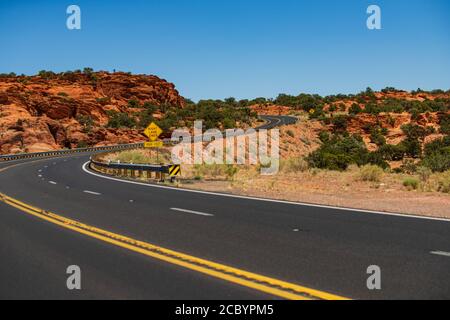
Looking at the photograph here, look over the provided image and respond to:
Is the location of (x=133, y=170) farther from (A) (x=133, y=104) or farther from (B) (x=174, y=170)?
(A) (x=133, y=104)

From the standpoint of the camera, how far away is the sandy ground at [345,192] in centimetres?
1383

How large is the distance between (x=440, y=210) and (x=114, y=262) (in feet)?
30.0

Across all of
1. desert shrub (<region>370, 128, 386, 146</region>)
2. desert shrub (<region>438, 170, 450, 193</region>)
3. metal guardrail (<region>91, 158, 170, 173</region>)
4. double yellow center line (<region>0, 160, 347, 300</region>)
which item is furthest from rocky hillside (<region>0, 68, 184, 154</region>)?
double yellow center line (<region>0, 160, 347, 300</region>)

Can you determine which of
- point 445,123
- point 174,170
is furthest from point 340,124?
point 174,170

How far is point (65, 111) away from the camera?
78.6m

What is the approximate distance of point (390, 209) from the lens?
1327 cm

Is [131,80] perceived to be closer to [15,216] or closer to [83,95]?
[83,95]

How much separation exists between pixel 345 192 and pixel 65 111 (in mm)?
68077

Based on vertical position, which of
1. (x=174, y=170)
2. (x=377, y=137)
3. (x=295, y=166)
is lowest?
(x=295, y=166)

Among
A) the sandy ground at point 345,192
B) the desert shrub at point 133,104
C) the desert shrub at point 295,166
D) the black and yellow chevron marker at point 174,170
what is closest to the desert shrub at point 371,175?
the sandy ground at point 345,192

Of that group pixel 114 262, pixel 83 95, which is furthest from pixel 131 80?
pixel 114 262

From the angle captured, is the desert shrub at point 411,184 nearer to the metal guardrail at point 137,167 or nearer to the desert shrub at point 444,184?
the desert shrub at point 444,184

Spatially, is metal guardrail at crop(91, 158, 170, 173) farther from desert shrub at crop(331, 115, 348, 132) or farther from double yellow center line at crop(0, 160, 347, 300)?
desert shrub at crop(331, 115, 348, 132)

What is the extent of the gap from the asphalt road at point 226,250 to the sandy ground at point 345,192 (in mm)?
1831
